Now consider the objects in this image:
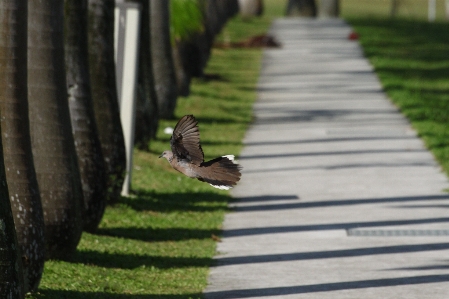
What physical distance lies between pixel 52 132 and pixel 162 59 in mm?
10480

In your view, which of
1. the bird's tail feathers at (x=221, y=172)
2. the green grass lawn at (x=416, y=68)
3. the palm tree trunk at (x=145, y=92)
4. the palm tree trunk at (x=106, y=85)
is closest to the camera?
the bird's tail feathers at (x=221, y=172)

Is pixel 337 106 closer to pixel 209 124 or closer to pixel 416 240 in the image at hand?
pixel 209 124

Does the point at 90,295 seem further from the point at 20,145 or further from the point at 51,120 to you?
the point at 51,120

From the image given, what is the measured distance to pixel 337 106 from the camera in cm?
2270

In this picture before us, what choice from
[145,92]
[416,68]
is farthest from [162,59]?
[416,68]

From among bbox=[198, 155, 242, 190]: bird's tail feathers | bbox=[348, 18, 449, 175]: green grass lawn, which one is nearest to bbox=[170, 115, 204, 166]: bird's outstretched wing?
bbox=[198, 155, 242, 190]: bird's tail feathers

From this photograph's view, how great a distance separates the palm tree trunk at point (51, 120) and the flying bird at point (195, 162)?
3.18 meters

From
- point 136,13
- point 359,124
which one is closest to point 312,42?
point 359,124

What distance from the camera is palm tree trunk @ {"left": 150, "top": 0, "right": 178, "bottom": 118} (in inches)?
778

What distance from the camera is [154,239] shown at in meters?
11.6

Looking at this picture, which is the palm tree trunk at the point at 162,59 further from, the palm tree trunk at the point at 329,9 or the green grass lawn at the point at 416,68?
the palm tree trunk at the point at 329,9

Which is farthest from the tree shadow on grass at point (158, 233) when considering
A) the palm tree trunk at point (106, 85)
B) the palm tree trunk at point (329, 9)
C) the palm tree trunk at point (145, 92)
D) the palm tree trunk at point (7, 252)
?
the palm tree trunk at point (329, 9)

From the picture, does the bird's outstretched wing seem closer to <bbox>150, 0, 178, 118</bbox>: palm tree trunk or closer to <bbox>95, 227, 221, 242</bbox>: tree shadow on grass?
<bbox>95, 227, 221, 242</bbox>: tree shadow on grass

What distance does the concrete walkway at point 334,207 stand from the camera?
9.73 metres
